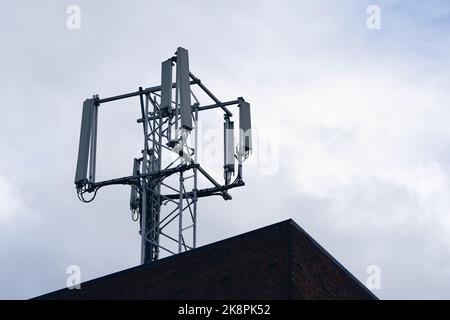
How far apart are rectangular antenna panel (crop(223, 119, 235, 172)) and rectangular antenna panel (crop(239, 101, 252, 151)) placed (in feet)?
1.08

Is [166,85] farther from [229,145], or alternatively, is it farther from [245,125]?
[245,125]

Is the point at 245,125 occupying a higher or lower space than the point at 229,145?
higher

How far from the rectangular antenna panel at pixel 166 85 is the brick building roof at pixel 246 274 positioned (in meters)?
6.37

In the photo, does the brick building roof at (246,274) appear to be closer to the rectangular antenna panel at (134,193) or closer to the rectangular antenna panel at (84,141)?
the rectangular antenna panel at (84,141)

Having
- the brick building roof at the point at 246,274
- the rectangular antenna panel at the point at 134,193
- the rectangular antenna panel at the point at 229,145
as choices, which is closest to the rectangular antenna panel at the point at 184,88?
the rectangular antenna panel at the point at 229,145

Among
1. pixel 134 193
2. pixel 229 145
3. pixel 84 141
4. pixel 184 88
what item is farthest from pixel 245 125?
pixel 84 141

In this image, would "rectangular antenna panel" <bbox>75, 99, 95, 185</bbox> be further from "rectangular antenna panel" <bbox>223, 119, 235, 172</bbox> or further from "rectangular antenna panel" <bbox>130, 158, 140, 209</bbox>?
"rectangular antenna panel" <bbox>223, 119, 235, 172</bbox>

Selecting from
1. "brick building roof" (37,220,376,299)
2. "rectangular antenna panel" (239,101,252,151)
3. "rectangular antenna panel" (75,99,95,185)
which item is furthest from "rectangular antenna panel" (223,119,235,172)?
"brick building roof" (37,220,376,299)

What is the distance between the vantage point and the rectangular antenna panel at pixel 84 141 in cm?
3150

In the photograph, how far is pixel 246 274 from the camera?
76.3 feet

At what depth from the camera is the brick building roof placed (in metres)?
22.8

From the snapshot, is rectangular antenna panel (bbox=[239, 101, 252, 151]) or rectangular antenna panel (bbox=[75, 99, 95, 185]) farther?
rectangular antenna panel (bbox=[239, 101, 252, 151])

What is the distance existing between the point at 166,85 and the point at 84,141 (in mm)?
3415
